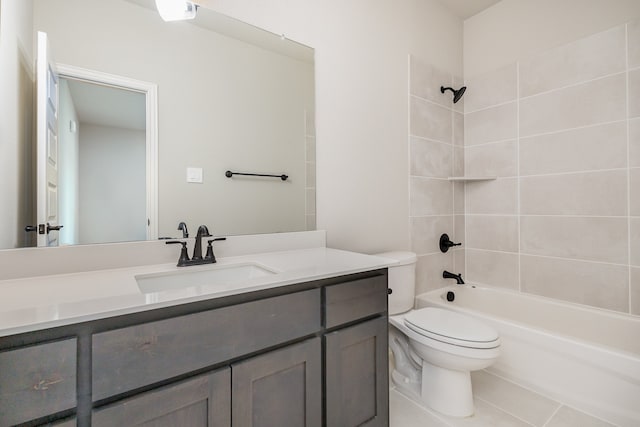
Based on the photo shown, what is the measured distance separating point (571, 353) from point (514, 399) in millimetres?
391

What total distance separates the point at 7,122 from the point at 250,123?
2.88ft

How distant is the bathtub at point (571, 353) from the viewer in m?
1.45

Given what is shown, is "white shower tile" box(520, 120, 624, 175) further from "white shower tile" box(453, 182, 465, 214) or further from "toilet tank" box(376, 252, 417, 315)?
"toilet tank" box(376, 252, 417, 315)

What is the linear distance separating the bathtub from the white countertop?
1.13 m

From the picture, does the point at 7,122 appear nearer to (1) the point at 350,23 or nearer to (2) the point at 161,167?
(2) the point at 161,167

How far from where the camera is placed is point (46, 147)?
1.07 metres

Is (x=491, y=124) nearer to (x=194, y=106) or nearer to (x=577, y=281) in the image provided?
(x=577, y=281)

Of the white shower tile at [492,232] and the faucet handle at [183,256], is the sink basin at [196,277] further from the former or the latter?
the white shower tile at [492,232]

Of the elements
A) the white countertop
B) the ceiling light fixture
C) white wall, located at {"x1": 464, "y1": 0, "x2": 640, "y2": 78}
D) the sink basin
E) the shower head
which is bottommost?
the sink basin

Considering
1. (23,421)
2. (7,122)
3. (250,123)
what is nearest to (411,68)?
(250,123)

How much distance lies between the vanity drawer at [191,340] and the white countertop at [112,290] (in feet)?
0.19

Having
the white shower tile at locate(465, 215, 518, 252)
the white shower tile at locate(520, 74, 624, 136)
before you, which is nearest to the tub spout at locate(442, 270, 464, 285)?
the white shower tile at locate(465, 215, 518, 252)

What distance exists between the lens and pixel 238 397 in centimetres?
89

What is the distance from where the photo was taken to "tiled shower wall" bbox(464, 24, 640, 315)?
1850 mm
